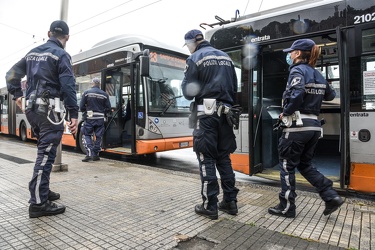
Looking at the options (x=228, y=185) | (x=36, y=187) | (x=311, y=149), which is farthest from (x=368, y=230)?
(x=36, y=187)

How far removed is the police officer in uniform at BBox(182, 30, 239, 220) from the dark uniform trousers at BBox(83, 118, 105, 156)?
452 centimetres

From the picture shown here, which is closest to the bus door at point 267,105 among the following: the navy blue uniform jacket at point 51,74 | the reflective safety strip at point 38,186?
the navy blue uniform jacket at point 51,74

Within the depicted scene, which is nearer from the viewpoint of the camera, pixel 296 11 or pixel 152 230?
pixel 152 230

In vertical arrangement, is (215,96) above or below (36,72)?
below

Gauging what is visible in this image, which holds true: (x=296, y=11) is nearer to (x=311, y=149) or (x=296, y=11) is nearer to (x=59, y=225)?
(x=311, y=149)

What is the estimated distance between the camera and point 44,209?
3.27m

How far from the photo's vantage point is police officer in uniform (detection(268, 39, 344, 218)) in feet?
10.6

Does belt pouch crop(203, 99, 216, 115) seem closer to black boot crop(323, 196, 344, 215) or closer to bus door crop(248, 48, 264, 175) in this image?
black boot crop(323, 196, 344, 215)

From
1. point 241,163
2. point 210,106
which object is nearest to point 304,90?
point 210,106

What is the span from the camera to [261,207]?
12.2 ft

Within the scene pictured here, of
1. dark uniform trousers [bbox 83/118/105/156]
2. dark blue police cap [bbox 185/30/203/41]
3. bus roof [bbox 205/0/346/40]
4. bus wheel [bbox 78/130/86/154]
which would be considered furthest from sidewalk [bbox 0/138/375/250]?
bus wheel [bbox 78/130/86/154]

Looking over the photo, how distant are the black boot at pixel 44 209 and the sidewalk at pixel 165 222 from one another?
6 cm

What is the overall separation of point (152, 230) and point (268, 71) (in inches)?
180

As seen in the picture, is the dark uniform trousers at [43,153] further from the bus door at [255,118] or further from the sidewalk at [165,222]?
the bus door at [255,118]
